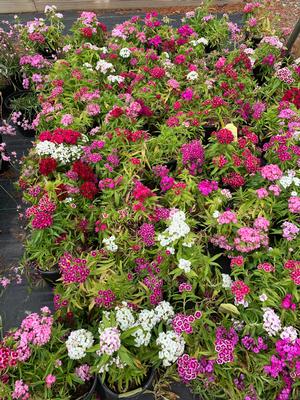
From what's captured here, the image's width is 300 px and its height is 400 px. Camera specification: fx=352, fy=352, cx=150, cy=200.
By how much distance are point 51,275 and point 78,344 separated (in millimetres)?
795

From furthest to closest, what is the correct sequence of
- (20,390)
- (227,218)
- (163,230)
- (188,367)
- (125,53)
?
1. (125,53)
2. (163,230)
3. (227,218)
4. (188,367)
5. (20,390)

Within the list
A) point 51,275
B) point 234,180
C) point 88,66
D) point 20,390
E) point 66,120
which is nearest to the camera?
point 20,390

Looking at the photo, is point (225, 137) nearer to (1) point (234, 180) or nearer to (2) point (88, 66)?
(1) point (234, 180)

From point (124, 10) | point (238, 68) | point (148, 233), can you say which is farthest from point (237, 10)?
point (148, 233)

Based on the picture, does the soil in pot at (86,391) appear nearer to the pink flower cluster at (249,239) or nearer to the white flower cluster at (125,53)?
the pink flower cluster at (249,239)

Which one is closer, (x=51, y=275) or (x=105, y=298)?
(x=105, y=298)

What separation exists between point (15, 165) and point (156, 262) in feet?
6.82

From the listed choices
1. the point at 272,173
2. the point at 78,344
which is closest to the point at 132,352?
the point at 78,344

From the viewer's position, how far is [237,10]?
261 inches

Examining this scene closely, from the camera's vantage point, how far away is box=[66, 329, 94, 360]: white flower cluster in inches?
78.7

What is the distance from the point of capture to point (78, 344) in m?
2.02

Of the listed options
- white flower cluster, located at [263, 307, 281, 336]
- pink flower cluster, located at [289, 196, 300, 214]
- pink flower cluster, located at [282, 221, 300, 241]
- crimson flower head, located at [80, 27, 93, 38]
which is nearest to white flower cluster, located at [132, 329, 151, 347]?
white flower cluster, located at [263, 307, 281, 336]

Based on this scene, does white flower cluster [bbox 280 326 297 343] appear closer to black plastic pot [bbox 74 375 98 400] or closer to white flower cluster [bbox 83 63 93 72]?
black plastic pot [bbox 74 375 98 400]

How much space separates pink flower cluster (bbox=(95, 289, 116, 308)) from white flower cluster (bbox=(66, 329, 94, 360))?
0.22 meters
